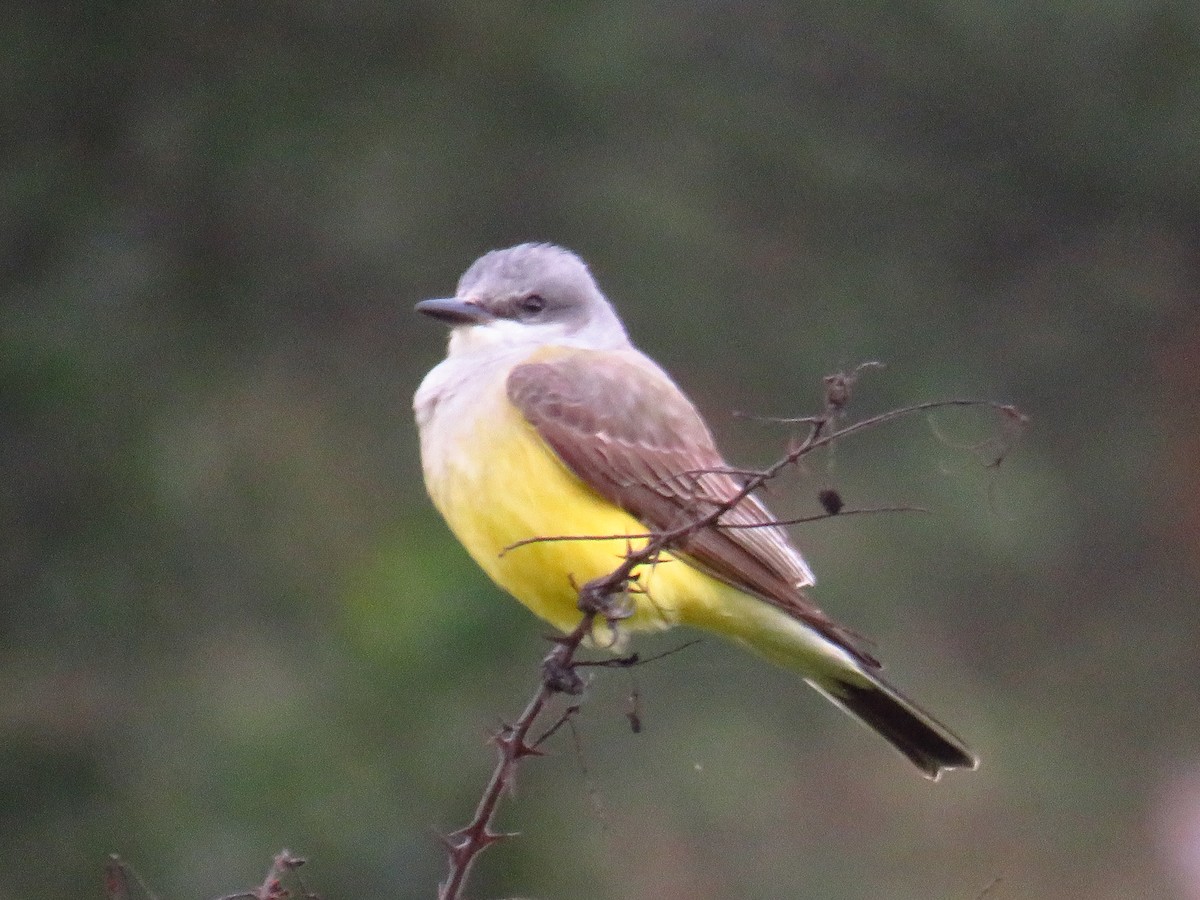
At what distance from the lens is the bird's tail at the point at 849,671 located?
4207mm

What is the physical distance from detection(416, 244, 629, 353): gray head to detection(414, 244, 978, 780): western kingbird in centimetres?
1

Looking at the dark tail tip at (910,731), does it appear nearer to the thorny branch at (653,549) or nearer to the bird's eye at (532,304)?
the bird's eye at (532,304)

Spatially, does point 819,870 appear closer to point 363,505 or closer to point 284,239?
point 363,505

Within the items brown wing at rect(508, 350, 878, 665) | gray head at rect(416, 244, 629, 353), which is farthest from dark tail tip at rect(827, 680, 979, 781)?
gray head at rect(416, 244, 629, 353)

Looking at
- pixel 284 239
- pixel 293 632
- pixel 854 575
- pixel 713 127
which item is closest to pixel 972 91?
pixel 713 127

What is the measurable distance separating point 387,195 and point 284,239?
0.41 meters

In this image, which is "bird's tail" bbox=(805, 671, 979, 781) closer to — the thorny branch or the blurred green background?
the thorny branch

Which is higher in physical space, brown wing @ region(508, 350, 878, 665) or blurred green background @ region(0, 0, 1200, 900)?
blurred green background @ region(0, 0, 1200, 900)

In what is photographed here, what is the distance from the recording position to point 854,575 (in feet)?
25.9

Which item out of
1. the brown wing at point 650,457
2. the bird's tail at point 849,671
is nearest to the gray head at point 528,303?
the brown wing at point 650,457

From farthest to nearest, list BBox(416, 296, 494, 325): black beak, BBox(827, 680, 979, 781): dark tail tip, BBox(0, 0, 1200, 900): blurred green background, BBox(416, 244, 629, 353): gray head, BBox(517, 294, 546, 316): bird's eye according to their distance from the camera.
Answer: BBox(0, 0, 1200, 900): blurred green background → BBox(517, 294, 546, 316): bird's eye → BBox(416, 244, 629, 353): gray head → BBox(416, 296, 494, 325): black beak → BBox(827, 680, 979, 781): dark tail tip

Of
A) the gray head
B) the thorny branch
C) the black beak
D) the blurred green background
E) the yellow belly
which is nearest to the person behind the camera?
the thorny branch

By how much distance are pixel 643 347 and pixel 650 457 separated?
3.47 metres

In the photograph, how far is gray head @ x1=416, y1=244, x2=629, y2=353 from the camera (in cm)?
464
